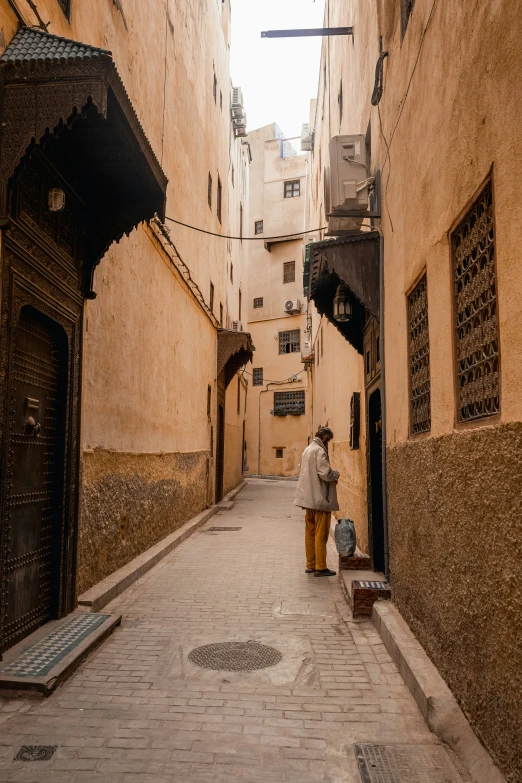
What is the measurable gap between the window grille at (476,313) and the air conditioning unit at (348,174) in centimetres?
358

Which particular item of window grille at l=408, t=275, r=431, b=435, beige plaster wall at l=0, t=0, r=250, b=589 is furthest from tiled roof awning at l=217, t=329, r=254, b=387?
window grille at l=408, t=275, r=431, b=435

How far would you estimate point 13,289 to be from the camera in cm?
448

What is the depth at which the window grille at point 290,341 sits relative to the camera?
34.2 metres

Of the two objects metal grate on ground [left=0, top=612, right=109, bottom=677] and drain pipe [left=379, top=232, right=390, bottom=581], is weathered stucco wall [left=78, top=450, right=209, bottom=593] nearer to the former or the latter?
metal grate on ground [left=0, top=612, right=109, bottom=677]

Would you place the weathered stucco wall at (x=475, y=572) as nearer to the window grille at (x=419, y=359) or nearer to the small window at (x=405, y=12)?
the window grille at (x=419, y=359)

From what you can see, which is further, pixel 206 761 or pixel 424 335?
pixel 424 335

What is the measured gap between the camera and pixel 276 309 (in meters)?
35.2

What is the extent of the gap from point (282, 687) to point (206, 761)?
1.16 meters

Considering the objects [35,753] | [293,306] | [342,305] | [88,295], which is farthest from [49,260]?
[293,306]

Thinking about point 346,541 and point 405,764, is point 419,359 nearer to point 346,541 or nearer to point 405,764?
point 405,764

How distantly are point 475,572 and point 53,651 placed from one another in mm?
3187

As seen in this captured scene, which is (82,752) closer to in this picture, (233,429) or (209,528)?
(209,528)

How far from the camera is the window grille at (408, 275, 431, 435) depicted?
4812mm

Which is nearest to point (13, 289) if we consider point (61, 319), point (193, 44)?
point (61, 319)
